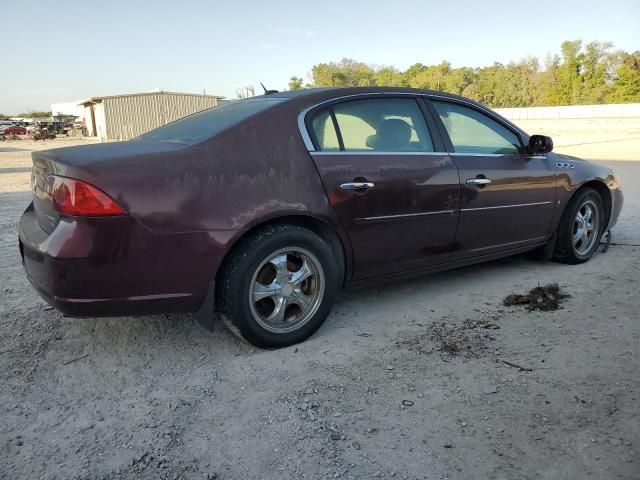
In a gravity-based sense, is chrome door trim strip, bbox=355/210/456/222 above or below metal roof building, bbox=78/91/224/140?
below

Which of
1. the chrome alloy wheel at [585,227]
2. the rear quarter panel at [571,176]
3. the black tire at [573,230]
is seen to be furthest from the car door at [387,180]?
the chrome alloy wheel at [585,227]

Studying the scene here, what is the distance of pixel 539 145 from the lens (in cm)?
429

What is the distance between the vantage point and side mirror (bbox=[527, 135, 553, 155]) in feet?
14.1

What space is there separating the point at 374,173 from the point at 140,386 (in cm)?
187

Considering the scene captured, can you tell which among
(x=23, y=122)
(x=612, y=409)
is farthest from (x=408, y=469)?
(x=23, y=122)

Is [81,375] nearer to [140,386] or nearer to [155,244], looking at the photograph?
[140,386]

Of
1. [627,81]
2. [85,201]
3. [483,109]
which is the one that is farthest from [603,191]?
[627,81]

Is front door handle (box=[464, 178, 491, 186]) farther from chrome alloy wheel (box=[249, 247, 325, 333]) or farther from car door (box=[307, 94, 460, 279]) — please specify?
chrome alloy wheel (box=[249, 247, 325, 333])

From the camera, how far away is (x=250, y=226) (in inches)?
115

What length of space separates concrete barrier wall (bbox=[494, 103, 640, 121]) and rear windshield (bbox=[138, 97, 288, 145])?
4784 cm

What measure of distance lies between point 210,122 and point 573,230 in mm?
3392

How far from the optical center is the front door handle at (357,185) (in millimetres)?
3246

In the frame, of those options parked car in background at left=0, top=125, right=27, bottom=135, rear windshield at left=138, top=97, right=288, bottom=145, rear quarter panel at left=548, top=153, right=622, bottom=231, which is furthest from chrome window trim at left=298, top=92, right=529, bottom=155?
parked car in background at left=0, top=125, right=27, bottom=135

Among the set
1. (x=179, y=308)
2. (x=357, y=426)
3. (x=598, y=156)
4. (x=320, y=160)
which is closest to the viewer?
(x=357, y=426)
